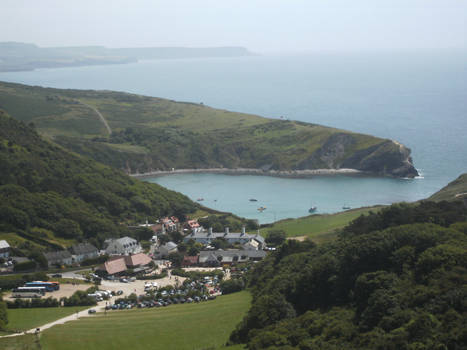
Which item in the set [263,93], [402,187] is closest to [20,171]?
[402,187]

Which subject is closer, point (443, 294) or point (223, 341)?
point (443, 294)

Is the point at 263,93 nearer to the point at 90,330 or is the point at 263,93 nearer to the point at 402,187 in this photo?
the point at 402,187

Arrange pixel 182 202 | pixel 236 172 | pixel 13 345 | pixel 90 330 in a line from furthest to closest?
pixel 236 172, pixel 182 202, pixel 90 330, pixel 13 345

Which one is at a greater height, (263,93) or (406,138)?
(263,93)

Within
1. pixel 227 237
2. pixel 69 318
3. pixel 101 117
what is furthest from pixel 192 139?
pixel 69 318

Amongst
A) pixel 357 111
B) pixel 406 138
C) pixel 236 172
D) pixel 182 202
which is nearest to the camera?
pixel 182 202

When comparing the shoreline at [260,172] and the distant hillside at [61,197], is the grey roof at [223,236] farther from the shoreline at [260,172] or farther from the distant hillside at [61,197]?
the shoreline at [260,172]
